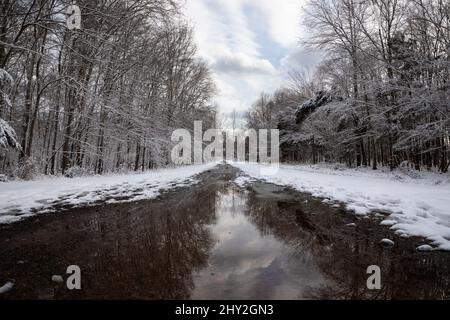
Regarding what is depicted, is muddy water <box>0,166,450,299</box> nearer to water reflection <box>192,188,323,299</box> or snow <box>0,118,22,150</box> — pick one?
water reflection <box>192,188,323,299</box>

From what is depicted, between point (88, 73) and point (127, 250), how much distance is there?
13.2m

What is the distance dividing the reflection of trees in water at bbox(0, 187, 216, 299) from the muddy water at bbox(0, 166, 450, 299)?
0.04ft

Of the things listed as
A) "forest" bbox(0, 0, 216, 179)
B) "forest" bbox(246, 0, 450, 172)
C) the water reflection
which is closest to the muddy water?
the water reflection

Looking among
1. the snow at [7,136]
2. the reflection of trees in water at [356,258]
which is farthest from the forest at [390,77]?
the snow at [7,136]

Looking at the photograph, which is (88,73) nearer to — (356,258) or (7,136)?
(7,136)

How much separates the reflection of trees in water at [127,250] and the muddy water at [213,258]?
11mm

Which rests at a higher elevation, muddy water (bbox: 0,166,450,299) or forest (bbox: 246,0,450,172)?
forest (bbox: 246,0,450,172)

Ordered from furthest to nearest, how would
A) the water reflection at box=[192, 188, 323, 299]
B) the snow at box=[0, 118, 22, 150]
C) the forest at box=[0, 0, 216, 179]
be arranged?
the forest at box=[0, 0, 216, 179] → the snow at box=[0, 118, 22, 150] → the water reflection at box=[192, 188, 323, 299]

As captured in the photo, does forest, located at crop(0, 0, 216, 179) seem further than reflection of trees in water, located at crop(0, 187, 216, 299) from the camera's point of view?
Yes

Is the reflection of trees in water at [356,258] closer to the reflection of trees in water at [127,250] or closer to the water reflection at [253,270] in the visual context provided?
the water reflection at [253,270]

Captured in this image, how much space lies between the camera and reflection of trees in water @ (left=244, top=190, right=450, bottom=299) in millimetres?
2258

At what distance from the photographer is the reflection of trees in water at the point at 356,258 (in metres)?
2.26

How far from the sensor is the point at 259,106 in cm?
6316

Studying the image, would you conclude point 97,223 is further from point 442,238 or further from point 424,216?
point 424,216
